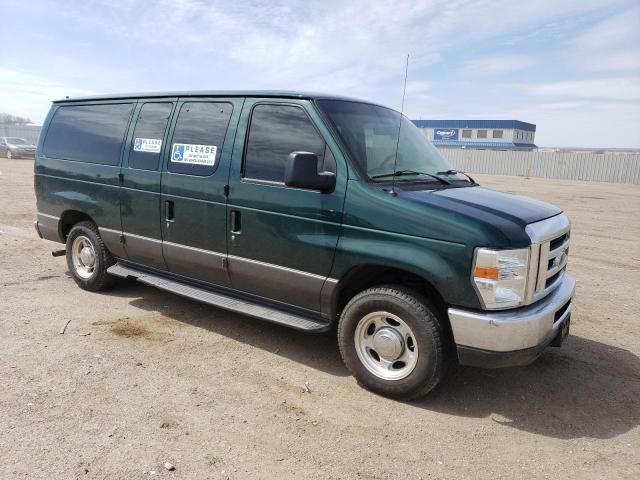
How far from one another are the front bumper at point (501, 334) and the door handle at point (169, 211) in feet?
9.21

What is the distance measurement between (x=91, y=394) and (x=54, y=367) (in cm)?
63

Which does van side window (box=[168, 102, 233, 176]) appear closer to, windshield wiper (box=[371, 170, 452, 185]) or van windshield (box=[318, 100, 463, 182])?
van windshield (box=[318, 100, 463, 182])

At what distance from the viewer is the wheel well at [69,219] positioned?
6062 millimetres

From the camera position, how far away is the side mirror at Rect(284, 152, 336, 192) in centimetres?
369

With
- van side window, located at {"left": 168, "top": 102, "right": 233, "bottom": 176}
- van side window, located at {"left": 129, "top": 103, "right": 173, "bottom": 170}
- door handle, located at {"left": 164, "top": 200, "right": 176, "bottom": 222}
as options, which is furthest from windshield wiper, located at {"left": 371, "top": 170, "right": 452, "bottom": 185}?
van side window, located at {"left": 129, "top": 103, "right": 173, "bottom": 170}

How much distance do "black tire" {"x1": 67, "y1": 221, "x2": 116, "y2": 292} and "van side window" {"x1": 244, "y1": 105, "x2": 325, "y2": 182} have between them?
2431mm

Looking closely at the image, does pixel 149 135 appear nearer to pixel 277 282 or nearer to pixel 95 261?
pixel 95 261

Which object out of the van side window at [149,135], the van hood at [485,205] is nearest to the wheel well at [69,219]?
the van side window at [149,135]

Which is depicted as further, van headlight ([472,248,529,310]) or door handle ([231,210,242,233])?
door handle ([231,210,242,233])

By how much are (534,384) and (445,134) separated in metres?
75.9

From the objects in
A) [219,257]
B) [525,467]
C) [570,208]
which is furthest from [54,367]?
[570,208]

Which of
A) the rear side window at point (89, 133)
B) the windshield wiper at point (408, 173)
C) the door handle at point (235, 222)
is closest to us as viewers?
the windshield wiper at point (408, 173)

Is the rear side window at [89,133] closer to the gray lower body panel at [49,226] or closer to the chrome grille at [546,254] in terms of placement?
the gray lower body panel at [49,226]

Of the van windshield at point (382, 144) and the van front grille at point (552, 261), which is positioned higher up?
the van windshield at point (382, 144)
